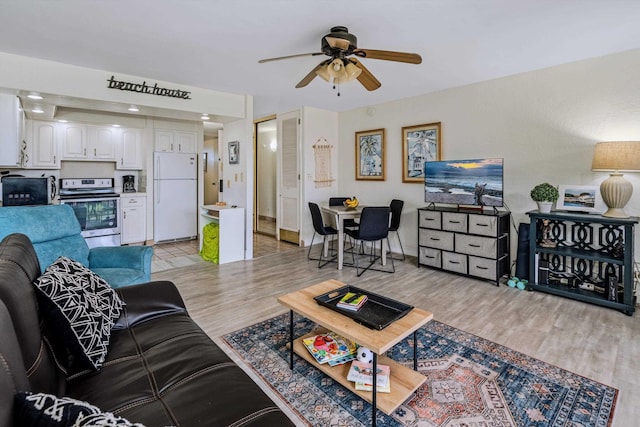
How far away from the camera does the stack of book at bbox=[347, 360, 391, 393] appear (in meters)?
1.75

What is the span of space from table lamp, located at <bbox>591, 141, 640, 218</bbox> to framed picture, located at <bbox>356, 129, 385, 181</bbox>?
280cm

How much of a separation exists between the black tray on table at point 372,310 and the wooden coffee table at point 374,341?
24mm

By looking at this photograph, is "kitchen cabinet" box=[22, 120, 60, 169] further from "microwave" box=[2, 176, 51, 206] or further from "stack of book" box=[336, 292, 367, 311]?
"stack of book" box=[336, 292, 367, 311]

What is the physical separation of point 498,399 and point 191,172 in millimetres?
5752

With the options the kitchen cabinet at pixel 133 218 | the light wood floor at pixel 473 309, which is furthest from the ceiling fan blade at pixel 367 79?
the kitchen cabinet at pixel 133 218

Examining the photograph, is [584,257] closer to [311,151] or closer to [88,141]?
[311,151]

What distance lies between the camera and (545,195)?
3.44 m

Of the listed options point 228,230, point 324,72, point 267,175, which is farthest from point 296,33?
point 267,175

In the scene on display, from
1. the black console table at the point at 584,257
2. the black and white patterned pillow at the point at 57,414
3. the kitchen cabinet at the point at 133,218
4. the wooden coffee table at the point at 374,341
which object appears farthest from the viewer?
the kitchen cabinet at the point at 133,218

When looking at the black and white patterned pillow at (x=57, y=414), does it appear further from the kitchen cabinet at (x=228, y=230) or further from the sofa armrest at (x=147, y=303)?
the kitchen cabinet at (x=228, y=230)

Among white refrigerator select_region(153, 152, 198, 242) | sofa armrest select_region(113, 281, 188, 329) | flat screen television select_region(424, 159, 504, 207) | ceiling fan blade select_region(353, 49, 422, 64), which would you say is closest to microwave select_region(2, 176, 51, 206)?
white refrigerator select_region(153, 152, 198, 242)

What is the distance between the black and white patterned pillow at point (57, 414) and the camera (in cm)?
69

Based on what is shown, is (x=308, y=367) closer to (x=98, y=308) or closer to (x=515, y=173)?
(x=98, y=308)

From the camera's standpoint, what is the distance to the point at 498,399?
1.83 meters
